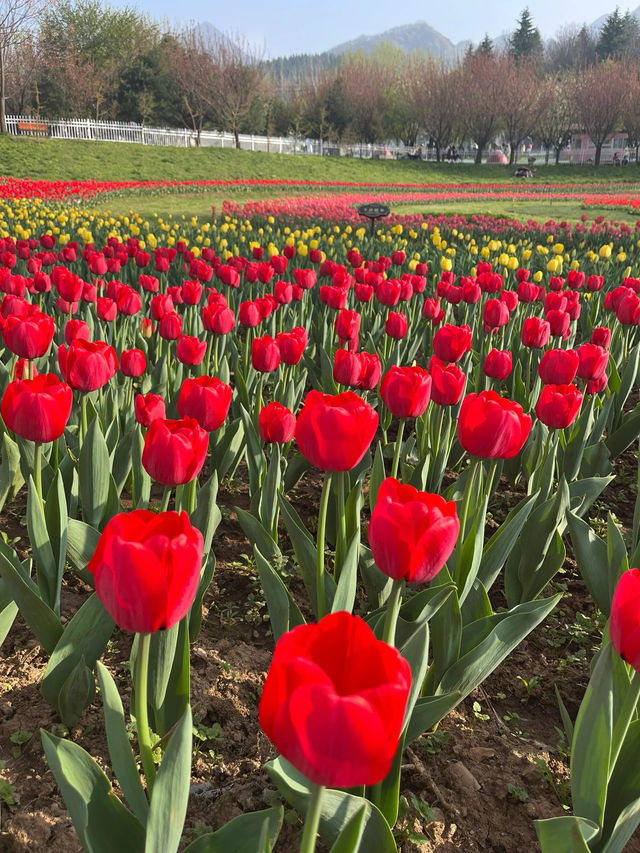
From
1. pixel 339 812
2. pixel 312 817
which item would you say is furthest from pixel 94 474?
pixel 312 817

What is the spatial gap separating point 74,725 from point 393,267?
661cm

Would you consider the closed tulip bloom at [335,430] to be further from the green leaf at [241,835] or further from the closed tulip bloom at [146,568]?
the green leaf at [241,835]

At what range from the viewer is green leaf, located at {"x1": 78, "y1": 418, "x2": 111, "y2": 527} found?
7.37ft

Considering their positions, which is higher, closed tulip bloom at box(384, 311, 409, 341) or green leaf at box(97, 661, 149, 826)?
closed tulip bloom at box(384, 311, 409, 341)

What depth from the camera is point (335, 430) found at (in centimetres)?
147

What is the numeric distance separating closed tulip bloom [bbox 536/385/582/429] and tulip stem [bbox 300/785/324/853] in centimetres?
163

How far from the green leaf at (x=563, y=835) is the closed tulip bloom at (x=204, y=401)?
1.25m

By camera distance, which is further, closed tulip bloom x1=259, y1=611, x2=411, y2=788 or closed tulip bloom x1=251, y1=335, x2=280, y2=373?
closed tulip bloom x1=251, y1=335, x2=280, y2=373

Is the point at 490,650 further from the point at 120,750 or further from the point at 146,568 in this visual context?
the point at 146,568

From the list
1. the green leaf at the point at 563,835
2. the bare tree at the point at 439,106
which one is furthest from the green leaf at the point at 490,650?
the bare tree at the point at 439,106

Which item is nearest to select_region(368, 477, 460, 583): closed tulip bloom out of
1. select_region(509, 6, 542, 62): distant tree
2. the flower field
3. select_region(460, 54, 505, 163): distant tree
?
the flower field

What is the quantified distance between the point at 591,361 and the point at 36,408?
2.08 metres

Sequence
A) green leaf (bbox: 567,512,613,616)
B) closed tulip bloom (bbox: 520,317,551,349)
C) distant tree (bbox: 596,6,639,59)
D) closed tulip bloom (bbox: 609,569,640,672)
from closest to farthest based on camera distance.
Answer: closed tulip bloom (bbox: 609,569,640,672) → green leaf (bbox: 567,512,613,616) → closed tulip bloom (bbox: 520,317,551,349) → distant tree (bbox: 596,6,639,59)

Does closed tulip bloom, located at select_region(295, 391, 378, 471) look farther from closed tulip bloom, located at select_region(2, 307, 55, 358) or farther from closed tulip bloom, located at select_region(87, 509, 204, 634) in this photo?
closed tulip bloom, located at select_region(2, 307, 55, 358)
